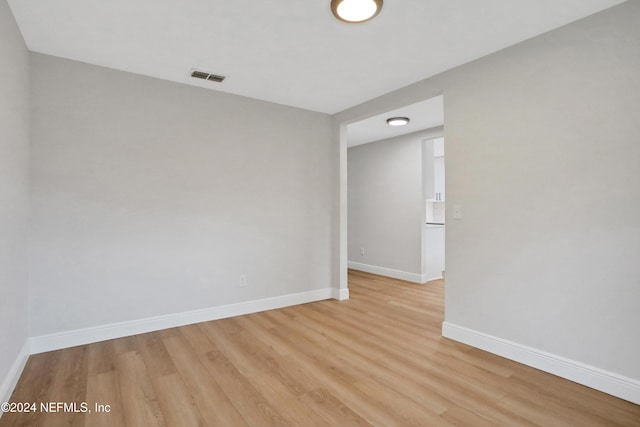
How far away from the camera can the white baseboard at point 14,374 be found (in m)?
1.84

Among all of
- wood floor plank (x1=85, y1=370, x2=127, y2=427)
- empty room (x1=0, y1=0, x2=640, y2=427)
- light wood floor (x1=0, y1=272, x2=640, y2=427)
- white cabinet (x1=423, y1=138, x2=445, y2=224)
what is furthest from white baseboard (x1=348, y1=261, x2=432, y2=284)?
wood floor plank (x1=85, y1=370, x2=127, y2=427)

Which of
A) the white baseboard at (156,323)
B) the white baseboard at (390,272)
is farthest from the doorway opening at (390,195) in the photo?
the white baseboard at (156,323)

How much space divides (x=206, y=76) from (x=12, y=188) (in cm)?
177

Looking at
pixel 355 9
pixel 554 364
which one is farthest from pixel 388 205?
pixel 355 9

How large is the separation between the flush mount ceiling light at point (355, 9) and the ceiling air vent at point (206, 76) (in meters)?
1.48

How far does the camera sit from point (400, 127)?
4.83 metres

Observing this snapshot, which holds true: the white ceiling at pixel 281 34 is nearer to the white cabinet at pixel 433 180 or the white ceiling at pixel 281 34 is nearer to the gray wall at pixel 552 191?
the gray wall at pixel 552 191

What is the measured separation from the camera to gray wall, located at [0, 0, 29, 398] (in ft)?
6.08

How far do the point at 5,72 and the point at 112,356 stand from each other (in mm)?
2110

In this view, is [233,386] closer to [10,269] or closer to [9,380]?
[9,380]

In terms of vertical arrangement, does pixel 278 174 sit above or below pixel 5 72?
below

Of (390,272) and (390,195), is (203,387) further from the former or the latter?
(390,195)

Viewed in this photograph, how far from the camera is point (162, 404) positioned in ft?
6.18

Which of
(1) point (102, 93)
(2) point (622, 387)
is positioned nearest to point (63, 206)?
(1) point (102, 93)
